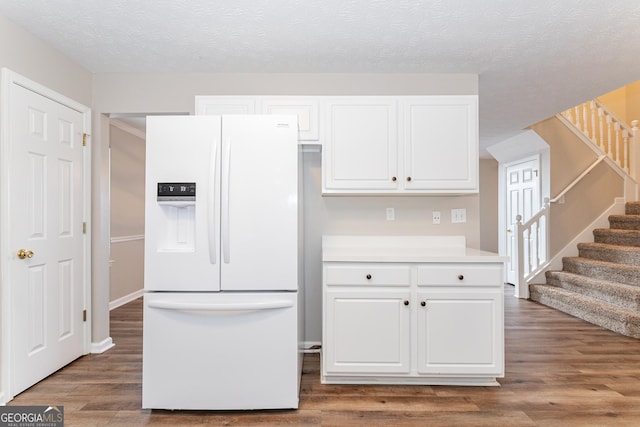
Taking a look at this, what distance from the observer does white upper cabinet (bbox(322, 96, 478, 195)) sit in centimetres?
297

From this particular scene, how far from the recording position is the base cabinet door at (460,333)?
257 centimetres

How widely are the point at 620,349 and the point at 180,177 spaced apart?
12.3 ft

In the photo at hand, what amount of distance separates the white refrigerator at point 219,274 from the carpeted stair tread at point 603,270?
3.90m

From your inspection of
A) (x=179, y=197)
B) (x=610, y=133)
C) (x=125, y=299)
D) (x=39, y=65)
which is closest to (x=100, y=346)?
(x=179, y=197)

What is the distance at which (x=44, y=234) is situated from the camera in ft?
9.04

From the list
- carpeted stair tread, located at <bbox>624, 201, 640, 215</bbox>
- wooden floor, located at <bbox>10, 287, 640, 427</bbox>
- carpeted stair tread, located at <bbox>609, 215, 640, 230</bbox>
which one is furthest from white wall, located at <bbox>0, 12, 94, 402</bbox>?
carpeted stair tread, located at <bbox>624, 201, 640, 215</bbox>

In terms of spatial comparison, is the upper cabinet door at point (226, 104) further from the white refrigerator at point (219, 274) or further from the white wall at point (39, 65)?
the white wall at point (39, 65)

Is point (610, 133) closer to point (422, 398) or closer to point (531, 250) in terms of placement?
point (531, 250)

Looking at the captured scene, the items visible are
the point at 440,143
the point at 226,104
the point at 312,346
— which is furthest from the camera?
the point at 312,346

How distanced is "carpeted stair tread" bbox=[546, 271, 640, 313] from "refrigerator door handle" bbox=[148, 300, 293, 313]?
3.65m

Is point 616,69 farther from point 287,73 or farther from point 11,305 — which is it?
point 11,305

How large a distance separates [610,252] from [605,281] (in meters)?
0.49

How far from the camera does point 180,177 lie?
2.29m

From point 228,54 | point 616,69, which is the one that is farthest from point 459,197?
point 228,54
